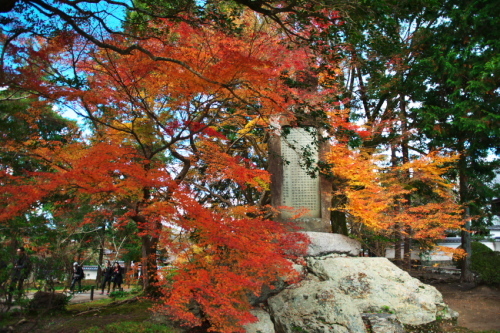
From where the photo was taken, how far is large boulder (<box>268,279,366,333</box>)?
7168 mm

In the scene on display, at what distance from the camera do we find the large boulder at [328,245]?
378 inches

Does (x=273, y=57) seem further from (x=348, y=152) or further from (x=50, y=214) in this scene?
(x=50, y=214)

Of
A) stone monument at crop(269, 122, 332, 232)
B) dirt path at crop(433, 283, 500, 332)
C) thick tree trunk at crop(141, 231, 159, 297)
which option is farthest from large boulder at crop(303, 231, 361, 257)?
thick tree trunk at crop(141, 231, 159, 297)

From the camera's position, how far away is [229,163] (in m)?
7.79

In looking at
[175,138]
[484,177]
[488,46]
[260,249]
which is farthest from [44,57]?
[484,177]

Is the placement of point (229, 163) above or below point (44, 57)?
below

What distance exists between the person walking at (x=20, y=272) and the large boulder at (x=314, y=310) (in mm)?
5124

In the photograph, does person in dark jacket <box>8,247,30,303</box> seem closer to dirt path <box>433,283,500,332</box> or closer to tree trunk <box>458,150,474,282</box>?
dirt path <box>433,283,500,332</box>

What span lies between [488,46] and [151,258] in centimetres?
1114

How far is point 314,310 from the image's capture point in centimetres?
755

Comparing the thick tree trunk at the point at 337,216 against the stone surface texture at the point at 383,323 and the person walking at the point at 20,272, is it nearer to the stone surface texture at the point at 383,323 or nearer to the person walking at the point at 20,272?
the stone surface texture at the point at 383,323

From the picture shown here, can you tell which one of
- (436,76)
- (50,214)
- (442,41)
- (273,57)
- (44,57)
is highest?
(442,41)

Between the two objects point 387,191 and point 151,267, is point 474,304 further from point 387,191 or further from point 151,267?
point 151,267

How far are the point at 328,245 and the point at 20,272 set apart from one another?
280 inches
